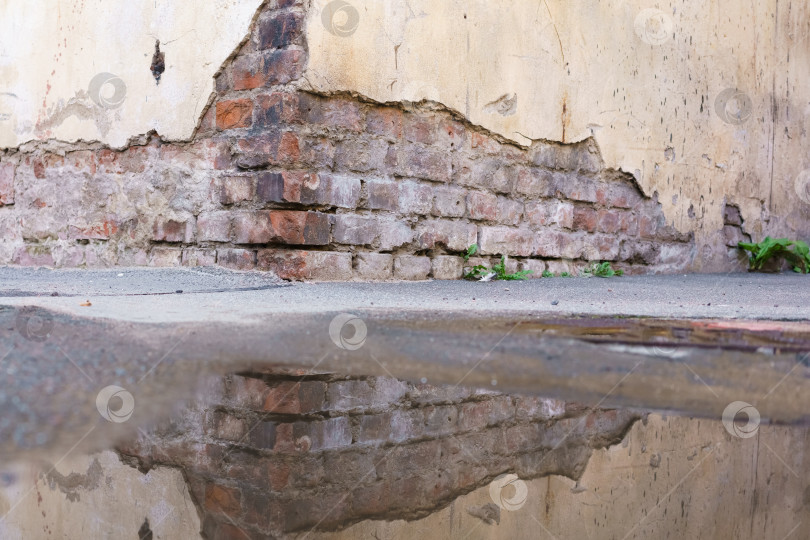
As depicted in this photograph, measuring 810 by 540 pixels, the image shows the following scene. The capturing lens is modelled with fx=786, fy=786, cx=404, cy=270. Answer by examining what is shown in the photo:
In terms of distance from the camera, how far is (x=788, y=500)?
32.3 inches

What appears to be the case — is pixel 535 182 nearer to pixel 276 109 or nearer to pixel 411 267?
pixel 411 267

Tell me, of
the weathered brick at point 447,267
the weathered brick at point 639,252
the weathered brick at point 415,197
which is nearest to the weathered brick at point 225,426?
the weathered brick at point 415,197

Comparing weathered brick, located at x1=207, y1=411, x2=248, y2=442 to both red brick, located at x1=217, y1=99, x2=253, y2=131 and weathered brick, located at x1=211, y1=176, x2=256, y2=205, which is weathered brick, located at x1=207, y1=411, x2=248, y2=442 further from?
red brick, located at x1=217, y1=99, x2=253, y2=131

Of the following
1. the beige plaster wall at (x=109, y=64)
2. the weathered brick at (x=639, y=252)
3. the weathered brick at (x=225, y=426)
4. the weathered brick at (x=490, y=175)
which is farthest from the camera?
the weathered brick at (x=639, y=252)

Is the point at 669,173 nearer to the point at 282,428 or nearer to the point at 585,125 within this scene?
the point at 585,125

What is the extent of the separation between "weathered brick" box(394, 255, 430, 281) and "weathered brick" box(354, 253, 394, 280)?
3 centimetres

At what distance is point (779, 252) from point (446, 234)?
2694 mm

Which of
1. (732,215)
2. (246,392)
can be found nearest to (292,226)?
(246,392)

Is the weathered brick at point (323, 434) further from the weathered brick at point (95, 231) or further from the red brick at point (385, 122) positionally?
the weathered brick at point (95, 231)

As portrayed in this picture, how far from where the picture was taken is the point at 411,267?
306cm

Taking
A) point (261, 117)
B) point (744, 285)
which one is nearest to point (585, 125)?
point (744, 285)

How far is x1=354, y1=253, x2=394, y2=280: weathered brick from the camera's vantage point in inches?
114

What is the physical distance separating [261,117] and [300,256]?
1.72 feet

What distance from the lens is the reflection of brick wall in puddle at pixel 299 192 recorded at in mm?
2760
